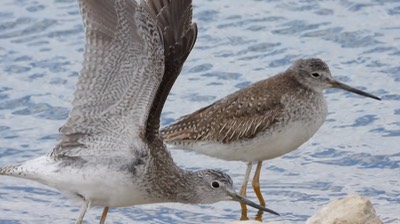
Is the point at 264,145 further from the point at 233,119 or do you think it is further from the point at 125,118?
the point at 125,118

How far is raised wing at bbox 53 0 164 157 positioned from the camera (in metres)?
10.8

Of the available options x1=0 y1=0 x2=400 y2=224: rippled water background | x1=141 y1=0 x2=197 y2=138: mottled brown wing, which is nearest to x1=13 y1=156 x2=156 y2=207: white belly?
x1=141 y1=0 x2=197 y2=138: mottled brown wing

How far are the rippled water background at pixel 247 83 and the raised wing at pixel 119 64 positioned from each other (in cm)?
222

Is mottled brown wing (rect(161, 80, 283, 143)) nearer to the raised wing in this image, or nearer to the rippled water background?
the rippled water background

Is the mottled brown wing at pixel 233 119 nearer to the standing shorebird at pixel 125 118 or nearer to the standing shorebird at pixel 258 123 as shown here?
the standing shorebird at pixel 258 123

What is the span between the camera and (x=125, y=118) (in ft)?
36.6

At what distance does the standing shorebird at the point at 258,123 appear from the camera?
13.0 m

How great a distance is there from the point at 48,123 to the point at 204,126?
8.82 ft

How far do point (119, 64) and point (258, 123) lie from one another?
2.55 metres

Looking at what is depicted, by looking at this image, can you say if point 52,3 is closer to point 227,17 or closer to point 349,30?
point 227,17

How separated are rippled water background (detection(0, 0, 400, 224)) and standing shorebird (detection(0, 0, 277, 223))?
5.42 feet

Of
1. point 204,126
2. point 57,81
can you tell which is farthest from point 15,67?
point 204,126

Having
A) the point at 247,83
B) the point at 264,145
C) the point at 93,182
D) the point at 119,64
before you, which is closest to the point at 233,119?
the point at 264,145

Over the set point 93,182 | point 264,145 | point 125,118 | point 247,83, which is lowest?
point 247,83
